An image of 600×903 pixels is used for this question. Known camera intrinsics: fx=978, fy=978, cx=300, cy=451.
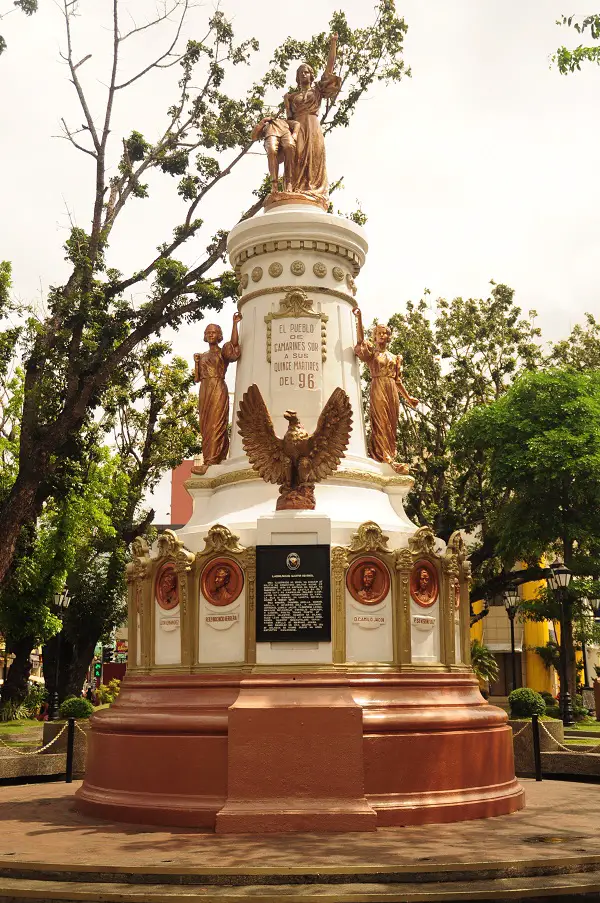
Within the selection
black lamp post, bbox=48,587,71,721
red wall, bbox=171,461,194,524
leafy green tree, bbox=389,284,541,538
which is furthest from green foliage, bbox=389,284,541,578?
red wall, bbox=171,461,194,524

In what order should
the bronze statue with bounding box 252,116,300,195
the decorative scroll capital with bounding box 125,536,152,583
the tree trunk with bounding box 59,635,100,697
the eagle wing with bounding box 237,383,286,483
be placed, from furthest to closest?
the tree trunk with bounding box 59,635,100,697 < the bronze statue with bounding box 252,116,300,195 < the decorative scroll capital with bounding box 125,536,152,583 < the eagle wing with bounding box 237,383,286,483

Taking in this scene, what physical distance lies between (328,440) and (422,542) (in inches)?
69.6

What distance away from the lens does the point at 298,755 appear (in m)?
10.6

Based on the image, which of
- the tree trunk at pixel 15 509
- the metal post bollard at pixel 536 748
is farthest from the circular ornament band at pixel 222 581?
the tree trunk at pixel 15 509

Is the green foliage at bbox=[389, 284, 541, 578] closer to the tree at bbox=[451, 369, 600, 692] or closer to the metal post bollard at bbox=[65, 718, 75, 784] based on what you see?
the tree at bbox=[451, 369, 600, 692]

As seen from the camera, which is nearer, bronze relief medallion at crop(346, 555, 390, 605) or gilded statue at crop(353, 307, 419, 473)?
bronze relief medallion at crop(346, 555, 390, 605)

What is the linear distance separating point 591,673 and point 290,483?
4755 cm

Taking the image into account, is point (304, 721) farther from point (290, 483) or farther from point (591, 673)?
point (591, 673)

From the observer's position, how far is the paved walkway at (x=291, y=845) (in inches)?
329

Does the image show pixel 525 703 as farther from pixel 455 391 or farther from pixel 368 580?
pixel 455 391

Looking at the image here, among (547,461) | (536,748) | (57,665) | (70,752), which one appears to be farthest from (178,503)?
(536,748)

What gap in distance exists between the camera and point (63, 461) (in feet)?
71.5

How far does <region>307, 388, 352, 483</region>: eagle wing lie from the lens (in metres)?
12.1

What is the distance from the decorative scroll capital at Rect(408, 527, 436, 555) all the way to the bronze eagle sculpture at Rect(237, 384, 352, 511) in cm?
135
